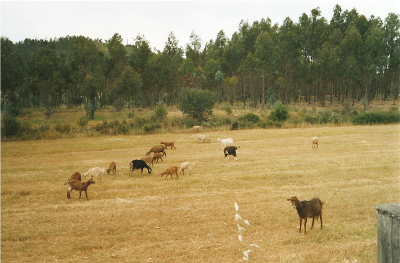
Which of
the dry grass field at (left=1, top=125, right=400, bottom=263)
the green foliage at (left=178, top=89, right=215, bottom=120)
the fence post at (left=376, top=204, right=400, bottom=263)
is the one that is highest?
the green foliage at (left=178, top=89, right=215, bottom=120)

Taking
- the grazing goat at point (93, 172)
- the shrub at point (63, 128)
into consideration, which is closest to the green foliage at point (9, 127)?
the shrub at point (63, 128)

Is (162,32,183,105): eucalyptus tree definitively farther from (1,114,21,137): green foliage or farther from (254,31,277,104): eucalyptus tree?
(1,114,21,137): green foliage

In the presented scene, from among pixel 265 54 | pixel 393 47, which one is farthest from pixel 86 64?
pixel 393 47

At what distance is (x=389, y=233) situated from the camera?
2.94m

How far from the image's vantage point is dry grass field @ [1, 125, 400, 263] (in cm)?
743

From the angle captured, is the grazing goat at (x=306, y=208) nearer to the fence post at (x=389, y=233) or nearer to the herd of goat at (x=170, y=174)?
the herd of goat at (x=170, y=174)

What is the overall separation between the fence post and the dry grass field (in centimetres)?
415

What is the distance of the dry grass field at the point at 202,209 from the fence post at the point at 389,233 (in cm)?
415

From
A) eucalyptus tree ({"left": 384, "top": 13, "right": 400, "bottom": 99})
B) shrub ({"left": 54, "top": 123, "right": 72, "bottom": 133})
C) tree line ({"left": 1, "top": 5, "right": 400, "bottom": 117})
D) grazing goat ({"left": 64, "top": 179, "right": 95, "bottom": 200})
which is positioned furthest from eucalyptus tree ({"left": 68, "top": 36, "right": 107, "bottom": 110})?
eucalyptus tree ({"left": 384, "top": 13, "right": 400, "bottom": 99})

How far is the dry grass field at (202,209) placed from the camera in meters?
7.43

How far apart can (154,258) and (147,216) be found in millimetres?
2791

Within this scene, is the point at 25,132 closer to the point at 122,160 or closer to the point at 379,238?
the point at 122,160

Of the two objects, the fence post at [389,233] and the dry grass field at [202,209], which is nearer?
the fence post at [389,233]

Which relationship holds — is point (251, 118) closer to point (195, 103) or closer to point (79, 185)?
point (195, 103)
